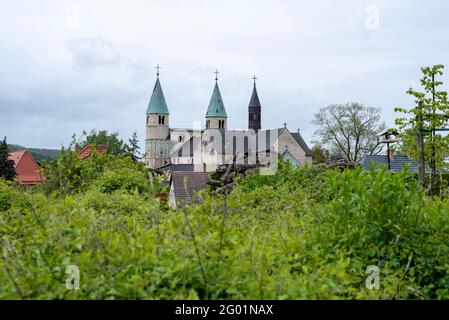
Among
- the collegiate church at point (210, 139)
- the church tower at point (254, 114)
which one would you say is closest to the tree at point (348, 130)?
the collegiate church at point (210, 139)

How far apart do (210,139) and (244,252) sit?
8073cm

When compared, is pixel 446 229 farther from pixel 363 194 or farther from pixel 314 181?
pixel 314 181

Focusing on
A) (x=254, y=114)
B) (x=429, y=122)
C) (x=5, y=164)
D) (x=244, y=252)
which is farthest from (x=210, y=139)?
(x=244, y=252)

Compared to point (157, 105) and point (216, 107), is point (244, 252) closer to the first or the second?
point (216, 107)

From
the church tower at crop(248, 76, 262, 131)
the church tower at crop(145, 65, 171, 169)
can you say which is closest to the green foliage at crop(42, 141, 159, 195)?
the church tower at crop(248, 76, 262, 131)

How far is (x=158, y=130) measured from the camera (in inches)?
4240

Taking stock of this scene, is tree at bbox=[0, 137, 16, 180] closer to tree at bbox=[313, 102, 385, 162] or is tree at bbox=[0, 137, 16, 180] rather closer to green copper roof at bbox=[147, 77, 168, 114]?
tree at bbox=[313, 102, 385, 162]

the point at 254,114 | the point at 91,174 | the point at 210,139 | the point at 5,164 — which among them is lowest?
the point at 91,174

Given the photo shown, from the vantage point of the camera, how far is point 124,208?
28.6 ft

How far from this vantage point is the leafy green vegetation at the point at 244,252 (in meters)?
3.39

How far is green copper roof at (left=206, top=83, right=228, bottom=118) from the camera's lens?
342ft

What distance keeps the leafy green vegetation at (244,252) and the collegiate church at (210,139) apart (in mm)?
61565

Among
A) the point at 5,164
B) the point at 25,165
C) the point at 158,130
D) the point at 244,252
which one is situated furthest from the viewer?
the point at 158,130
